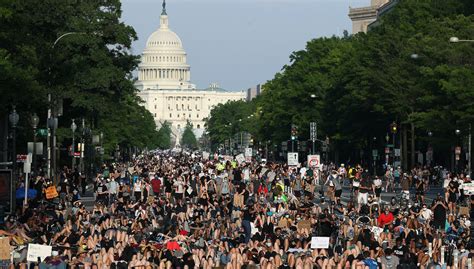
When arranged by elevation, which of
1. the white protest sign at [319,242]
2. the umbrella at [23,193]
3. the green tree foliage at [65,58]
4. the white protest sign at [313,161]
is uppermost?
the green tree foliage at [65,58]

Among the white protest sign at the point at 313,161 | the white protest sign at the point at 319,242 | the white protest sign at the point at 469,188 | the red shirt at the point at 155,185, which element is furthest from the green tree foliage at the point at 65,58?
the white protest sign at the point at 319,242

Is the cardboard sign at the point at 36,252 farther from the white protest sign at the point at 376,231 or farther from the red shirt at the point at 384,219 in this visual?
the red shirt at the point at 384,219

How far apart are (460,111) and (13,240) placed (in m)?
46.9

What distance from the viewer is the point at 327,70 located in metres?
144

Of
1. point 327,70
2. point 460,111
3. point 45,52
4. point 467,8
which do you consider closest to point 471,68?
point 460,111

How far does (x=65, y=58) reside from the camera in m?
70.7

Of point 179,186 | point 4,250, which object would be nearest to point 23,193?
point 179,186

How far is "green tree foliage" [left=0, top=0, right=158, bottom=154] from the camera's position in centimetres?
5503

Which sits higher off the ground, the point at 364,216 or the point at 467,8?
the point at 467,8

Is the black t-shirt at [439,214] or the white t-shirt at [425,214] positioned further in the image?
the white t-shirt at [425,214]

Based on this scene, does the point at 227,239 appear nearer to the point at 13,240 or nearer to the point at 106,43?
the point at 13,240

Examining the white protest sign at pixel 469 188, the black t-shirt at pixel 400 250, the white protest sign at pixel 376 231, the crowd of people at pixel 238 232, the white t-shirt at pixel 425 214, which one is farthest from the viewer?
the white protest sign at pixel 469 188

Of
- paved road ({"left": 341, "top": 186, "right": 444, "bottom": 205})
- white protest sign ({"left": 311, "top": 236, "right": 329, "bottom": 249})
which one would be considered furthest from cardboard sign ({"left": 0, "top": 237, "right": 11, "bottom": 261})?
paved road ({"left": 341, "top": 186, "right": 444, "bottom": 205})

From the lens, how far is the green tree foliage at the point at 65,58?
5503cm
